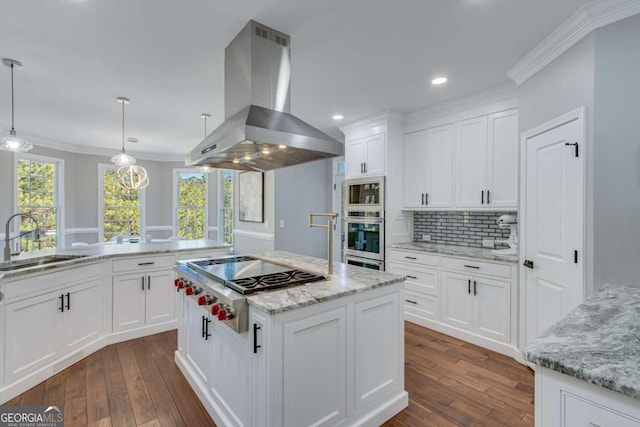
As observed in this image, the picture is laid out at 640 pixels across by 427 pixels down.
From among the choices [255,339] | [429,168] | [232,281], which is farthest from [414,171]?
[255,339]

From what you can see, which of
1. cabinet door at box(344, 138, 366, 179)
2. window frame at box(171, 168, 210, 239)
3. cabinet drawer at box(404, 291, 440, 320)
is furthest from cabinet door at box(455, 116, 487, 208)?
window frame at box(171, 168, 210, 239)

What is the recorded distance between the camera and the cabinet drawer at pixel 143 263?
3.05 metres

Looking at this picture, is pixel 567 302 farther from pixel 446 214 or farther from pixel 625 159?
pixel 446 214

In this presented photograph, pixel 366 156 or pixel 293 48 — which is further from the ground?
pixel 293 48

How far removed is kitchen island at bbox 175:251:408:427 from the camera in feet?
4.87

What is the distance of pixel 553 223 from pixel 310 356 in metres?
2.04

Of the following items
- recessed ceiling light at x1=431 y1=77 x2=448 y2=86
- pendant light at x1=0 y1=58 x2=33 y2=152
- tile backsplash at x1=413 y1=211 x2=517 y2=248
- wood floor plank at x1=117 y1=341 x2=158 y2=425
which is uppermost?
recessed ceiling light at x1=431 y1=77 x2=448 y2=86

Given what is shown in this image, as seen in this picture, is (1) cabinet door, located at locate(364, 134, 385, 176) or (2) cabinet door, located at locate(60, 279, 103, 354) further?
(1) cabinet door, located at locate(364, 134, 385, 176)

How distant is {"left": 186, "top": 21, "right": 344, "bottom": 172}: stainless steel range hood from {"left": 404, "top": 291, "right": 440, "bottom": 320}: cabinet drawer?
88.8 inches

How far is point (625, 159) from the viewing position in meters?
1.80

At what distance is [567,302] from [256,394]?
7.07 ft

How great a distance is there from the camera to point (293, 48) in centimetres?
238

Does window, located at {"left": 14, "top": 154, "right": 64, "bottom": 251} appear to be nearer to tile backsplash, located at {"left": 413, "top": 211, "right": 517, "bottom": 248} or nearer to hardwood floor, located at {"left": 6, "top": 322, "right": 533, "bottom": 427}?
hardwood floor, located at {"left": 6, "top": 322, "right": 533, "bottom": 427}

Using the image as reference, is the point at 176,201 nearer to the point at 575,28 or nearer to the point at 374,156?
the point at 374,156
